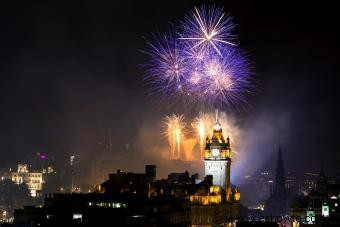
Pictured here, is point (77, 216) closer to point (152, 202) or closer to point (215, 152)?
point (152, 202)

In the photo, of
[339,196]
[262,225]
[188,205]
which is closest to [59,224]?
[262,225]

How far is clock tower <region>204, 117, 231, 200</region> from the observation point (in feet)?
506

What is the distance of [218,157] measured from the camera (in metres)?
156

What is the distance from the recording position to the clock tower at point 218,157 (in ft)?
506

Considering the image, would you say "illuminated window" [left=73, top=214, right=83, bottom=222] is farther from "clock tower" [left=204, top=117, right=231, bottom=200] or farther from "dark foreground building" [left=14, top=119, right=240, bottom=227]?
"clock tower" [left=204, top=117, right=231, bottom=200]

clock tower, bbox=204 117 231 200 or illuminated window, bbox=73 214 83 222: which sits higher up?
clock tower, bbox=204 117 231 200

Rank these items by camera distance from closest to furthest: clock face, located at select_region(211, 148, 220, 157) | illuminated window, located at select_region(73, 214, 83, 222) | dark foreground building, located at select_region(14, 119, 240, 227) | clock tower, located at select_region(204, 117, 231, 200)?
illuminated window, located at select_region(73, 214, 83, 222), dark foreground building, located at select_region(14, 119, 240, 227), clock tower, located at select_region(204, 117, 231, 200), clock face, located at select_region(211, 148, 220, 157)

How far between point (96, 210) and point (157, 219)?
1543cm

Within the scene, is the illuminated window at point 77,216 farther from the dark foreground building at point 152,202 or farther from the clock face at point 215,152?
the clock face at point 215,152

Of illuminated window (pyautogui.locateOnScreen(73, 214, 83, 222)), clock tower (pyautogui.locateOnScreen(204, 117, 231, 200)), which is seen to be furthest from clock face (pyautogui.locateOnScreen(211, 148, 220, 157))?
illuminated window (pyautogui.locateOnScreen(73, 214, 83, 222))

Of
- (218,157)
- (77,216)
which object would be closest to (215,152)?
(218,157)

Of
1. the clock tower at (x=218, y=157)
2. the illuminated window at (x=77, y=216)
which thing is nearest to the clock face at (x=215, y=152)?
the clock tower at (x=218, y=157)

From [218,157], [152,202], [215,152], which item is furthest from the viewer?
[218,157]

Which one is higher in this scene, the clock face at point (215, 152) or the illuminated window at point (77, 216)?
the clock face at point (215, 152)
